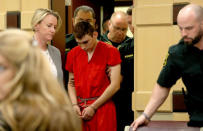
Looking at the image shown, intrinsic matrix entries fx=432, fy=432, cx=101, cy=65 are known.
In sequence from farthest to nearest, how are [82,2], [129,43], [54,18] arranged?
[82,2] < [129,43] < [54,18]

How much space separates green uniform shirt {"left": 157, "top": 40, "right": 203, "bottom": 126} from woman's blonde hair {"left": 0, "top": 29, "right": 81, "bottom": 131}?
1.38m

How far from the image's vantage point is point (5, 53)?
1192 mm

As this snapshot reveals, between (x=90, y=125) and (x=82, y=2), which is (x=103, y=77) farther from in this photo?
(x=82, y=2)

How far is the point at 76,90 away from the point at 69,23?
2.37 meters

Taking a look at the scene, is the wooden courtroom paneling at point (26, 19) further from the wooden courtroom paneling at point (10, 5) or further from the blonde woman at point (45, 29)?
the blonde woman at point (45, 29)

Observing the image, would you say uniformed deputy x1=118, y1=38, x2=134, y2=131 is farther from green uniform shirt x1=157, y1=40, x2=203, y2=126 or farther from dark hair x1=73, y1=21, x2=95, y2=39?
green uniform shirt x1=157, y1=40, x2=203, y2=126

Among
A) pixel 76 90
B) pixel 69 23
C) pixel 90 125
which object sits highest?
pixel 69 23

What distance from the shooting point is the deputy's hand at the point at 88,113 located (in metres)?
3.36

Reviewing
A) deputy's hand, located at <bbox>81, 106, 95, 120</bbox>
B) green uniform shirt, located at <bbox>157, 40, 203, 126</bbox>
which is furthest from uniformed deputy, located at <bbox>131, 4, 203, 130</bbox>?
deputy's hand, located at <bbox>81, 106, 95, 120</bbox>

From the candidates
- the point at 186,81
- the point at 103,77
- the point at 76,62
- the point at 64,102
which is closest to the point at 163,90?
the point at 186,81

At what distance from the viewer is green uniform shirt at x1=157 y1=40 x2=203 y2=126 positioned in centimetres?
245

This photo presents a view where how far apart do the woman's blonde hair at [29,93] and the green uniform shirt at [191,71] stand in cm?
138

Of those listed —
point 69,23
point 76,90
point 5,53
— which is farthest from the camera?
point 69,23

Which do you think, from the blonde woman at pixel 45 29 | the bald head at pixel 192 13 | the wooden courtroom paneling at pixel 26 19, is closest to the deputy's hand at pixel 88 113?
the blonde woman at pixel 45 29
